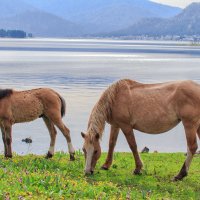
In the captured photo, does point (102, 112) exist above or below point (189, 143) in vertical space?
above

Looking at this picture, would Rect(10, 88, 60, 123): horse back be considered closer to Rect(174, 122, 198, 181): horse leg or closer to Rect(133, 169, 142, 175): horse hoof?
Rect(133, 169, 142, 175): horse hoof

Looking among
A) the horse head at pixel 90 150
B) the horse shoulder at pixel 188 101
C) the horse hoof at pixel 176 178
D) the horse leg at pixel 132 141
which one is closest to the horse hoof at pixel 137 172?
the horse leg at pixel 132 141

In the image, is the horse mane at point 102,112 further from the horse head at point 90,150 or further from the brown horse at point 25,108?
the brown horse at point 25,108

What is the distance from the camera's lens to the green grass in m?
9.88

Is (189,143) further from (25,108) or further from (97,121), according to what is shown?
(25,108)

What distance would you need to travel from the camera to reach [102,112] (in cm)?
1366

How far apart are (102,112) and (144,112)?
1.12m

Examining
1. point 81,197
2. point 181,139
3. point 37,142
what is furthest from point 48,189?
point 181,139

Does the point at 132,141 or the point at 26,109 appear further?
the point at 26,109

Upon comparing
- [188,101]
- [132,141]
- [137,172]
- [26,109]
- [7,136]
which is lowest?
[137,172]

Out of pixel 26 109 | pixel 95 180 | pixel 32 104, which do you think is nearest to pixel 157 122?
pixel 95 180

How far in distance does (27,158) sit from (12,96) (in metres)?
1.90

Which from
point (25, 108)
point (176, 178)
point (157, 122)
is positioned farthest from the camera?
point (25, 108)

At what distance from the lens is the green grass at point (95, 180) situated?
32.4 ft
